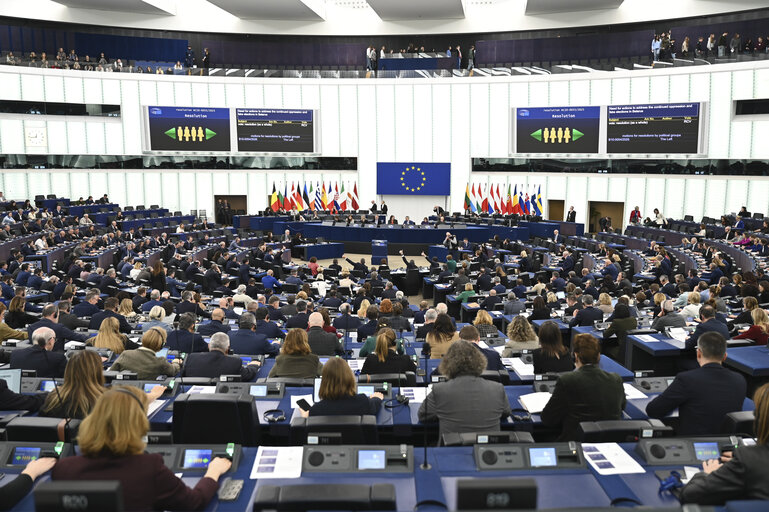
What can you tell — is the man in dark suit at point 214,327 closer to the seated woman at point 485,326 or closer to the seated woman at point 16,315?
the seated woman at point 16,315

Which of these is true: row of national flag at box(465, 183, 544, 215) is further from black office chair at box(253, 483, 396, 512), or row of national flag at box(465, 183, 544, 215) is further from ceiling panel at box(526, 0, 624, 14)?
black office chair at box(253, 483, 396, 512)

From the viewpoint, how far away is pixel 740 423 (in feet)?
13.2

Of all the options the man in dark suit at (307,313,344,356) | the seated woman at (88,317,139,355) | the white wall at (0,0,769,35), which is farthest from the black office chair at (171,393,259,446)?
the white wall at (0,0,769,35)

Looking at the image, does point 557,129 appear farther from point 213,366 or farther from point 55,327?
point 213,366

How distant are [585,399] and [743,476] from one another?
1615 millimetres

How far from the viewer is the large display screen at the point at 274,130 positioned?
3112 cm

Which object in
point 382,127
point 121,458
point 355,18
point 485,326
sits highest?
point 355,18

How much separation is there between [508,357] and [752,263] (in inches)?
454

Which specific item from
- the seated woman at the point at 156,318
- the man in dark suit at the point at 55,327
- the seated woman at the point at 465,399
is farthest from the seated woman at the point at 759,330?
the man in dark suit at the point at 55,327

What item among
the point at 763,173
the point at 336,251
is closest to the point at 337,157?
the point at 336,251

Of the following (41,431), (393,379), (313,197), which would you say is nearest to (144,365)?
(41,431)

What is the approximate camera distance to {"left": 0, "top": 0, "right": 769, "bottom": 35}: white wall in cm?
2973

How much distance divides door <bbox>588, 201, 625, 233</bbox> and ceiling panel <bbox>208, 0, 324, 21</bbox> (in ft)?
55.3

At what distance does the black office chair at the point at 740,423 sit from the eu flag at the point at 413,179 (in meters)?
28.3
